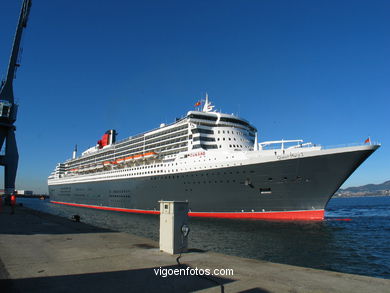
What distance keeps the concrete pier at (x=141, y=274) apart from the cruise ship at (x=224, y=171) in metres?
15.7

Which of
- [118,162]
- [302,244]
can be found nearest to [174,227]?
[302,244]

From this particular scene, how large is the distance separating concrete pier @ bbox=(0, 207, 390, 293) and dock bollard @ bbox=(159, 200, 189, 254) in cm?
33

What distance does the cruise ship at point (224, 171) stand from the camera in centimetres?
2156

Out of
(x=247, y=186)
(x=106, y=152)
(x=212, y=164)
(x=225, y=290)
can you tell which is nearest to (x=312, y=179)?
(x=247, y=186)

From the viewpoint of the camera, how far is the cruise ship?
21562mm

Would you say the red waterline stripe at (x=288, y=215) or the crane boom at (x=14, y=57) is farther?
the crane boom at (x=14, y=57)

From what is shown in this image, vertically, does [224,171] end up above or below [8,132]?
below

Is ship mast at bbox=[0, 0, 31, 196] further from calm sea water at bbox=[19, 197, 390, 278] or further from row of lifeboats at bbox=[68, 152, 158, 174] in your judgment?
Answer: calm sea water at bbox=[19, 197, 390, 278]

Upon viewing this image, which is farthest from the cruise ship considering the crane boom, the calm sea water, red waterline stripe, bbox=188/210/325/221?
the crane boom

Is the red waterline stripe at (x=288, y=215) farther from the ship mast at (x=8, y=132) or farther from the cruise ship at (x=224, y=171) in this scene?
the ship mast at (x=8, y=132)

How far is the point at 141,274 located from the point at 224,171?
18754 millimetres

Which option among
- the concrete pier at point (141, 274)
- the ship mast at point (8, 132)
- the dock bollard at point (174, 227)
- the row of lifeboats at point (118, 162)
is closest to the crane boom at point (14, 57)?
the ship mast at point (8, 132)

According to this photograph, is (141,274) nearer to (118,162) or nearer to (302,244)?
(302,244)

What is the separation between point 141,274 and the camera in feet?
19.0
